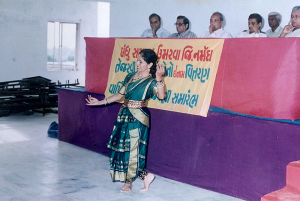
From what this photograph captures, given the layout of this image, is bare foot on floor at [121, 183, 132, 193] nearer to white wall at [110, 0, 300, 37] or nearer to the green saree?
the green saree

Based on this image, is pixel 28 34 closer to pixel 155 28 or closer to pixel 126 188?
pixel 155 28

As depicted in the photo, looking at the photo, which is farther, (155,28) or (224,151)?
(155,28)

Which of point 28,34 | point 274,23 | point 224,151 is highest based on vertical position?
point 274,23

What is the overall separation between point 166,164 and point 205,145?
0.67m

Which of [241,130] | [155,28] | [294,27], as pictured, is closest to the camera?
[241,130]

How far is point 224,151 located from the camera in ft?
14.2

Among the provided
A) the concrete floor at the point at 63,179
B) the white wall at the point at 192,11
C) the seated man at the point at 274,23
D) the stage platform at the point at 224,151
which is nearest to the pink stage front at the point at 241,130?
the stage platform at the point at 224,151

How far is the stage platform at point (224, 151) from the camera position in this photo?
389 centimetres

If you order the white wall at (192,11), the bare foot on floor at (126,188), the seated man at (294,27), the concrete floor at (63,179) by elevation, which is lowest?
the concrete floor at (63,179)

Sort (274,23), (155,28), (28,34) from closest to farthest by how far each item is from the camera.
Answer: (274,23), (155,28), (28,34)

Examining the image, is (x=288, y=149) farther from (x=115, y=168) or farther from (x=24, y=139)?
(x=24, y=139)

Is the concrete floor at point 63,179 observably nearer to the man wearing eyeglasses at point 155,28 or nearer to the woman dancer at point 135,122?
the woman dancer at point 135,122

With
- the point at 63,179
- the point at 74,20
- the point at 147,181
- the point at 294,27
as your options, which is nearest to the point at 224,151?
the point at 147,181

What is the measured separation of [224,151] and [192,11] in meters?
4.54
